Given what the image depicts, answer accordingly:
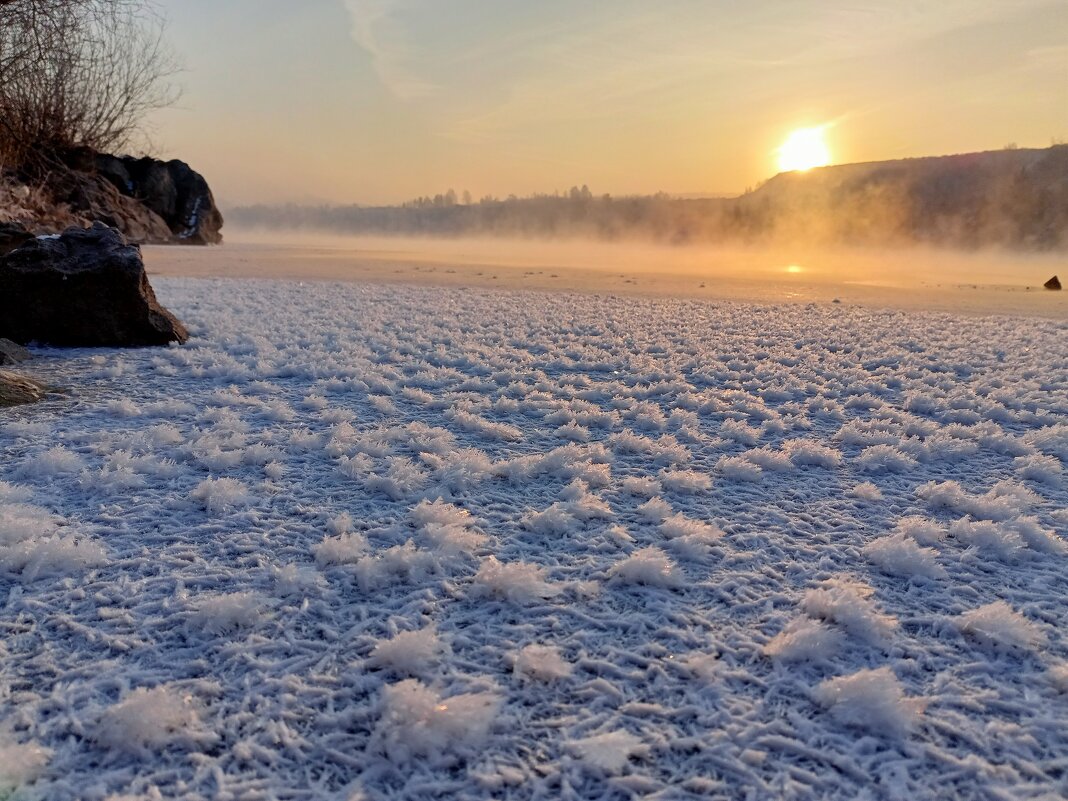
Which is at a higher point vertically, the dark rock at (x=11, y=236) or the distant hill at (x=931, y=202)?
the distant hill at (x=931, y=202)

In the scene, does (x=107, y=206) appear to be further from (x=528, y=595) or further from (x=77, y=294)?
(x=528, y=595)

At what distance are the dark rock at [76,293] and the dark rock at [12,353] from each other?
508 millimetres

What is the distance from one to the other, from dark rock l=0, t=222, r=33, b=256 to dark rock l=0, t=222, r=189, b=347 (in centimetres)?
92

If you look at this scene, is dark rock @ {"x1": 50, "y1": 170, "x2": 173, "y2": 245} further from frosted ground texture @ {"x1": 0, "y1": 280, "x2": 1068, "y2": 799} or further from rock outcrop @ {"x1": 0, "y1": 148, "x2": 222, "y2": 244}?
frosted ground texture @ {"x1": 0, "y1": 280, "x2": 1068, "y2": 799}

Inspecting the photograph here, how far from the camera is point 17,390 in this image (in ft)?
13.7

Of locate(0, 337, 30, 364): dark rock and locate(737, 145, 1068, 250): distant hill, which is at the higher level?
locate(737, 145, 1068, 250): distant hill

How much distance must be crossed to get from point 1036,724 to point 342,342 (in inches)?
240

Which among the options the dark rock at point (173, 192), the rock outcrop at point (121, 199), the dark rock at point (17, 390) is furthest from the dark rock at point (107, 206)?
the dark rock at point (17, 390)

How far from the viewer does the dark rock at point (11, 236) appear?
6.48 meters

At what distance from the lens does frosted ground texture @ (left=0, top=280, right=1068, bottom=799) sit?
4.92ft

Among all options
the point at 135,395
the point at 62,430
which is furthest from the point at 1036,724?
the point at 135,395

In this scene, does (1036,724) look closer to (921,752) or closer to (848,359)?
(921,752)

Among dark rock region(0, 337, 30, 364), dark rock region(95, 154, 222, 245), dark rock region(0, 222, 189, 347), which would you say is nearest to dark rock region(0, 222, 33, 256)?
dark rock region(0, 222, 189, 347)

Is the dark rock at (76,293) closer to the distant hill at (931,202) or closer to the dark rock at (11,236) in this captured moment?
the dark rock at (11,236)
